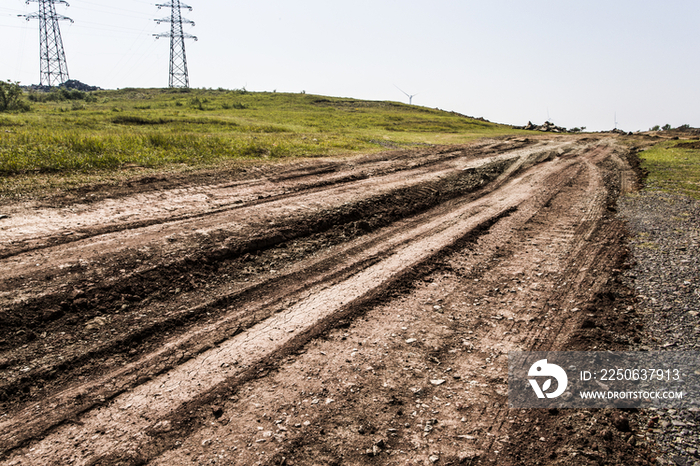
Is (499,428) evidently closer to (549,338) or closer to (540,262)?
(549,338)

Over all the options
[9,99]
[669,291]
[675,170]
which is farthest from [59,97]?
[669,291]

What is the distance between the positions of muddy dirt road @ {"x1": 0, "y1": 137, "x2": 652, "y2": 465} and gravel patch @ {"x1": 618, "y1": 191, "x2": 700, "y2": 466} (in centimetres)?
30

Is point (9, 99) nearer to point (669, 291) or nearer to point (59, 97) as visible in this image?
point (59, 97)

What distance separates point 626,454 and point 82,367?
5354 mm

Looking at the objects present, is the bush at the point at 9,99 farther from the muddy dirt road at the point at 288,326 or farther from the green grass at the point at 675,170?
the green grass at the point at 675,170

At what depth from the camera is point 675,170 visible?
15578mm

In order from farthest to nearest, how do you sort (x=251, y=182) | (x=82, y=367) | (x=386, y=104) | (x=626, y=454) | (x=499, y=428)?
(x=386, y=104)
(x=251, y=182)
(x=82, y=367)
(x=499, y=428)
(x=626, y=454)

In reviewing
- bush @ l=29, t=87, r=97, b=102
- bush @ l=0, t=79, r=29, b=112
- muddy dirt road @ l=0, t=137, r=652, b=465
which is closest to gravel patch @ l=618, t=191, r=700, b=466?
muddy dirt road @ l=0, t=137, r=652, b=465

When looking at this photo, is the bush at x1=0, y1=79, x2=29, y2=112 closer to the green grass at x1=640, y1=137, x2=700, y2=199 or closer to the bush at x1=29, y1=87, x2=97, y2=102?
the bush at x1=29, y1=87, x2=97, y2=102

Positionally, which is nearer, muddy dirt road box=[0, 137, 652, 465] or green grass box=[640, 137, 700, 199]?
muddy dirt road box=[0, 137, 652, 465]

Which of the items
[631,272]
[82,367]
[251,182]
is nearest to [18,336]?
[82,367]

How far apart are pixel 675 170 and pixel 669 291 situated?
13.8 metres

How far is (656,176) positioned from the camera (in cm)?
1453

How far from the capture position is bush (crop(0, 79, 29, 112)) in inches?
1125
